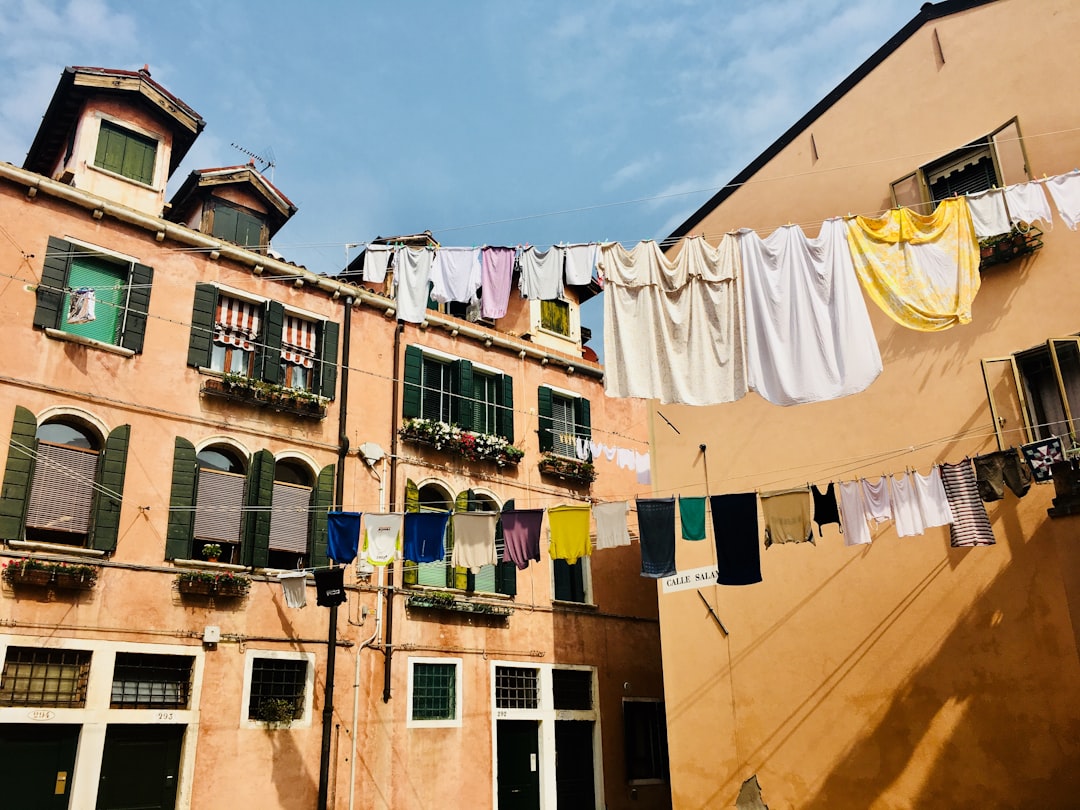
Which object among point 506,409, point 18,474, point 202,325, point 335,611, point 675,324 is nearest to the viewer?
point 675,324

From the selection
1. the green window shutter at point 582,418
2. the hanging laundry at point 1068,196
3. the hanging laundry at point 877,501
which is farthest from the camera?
the green window shutter at point 582,418

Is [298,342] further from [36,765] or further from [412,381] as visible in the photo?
[36,765]

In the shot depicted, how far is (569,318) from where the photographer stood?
2388cm

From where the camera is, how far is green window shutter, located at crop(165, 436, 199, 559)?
14781 mm

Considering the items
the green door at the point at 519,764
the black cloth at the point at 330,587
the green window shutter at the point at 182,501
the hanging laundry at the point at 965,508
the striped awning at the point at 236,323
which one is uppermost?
the striped awning at the point at 236,323

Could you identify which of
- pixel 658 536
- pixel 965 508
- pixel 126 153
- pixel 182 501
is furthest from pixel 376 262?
pixel 965 508

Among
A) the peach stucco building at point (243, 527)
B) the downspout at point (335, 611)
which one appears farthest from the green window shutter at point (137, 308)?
the downspout at point (335, 611)

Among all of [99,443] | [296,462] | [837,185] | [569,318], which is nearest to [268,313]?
[296,462]

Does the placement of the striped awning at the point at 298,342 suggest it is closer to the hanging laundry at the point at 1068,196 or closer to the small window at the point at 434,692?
the small window at the point at 434,692

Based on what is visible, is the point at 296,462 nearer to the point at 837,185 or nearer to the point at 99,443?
the point at 99,443

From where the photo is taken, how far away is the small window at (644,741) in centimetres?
2023

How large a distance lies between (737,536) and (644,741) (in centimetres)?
854

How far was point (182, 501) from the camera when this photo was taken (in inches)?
593

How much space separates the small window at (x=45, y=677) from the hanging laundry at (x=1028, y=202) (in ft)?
47.6
